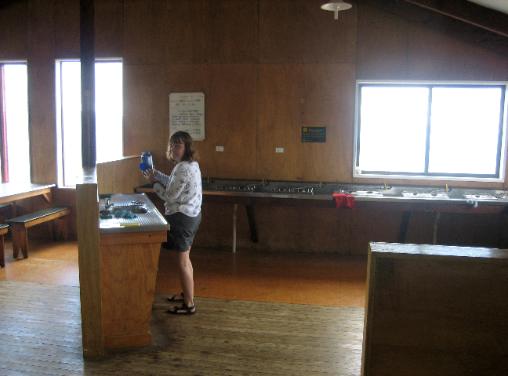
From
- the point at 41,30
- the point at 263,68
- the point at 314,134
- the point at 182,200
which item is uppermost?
the point at 41,30

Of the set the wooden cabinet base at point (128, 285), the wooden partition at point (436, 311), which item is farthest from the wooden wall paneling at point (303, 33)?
the wooden partition at point (436, 311)

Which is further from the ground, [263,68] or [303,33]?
[303,33]

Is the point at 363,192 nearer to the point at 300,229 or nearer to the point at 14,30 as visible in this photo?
the point at 300,229

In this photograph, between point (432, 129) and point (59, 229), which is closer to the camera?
point (432, 129)

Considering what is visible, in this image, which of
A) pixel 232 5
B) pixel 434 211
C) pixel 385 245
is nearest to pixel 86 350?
pixel 385 245

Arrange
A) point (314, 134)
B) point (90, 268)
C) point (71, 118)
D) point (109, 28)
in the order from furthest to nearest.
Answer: point (71, 118) < point (109, 28) < point (314, 134) < point (90, 268)

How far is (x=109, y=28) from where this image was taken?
20.2ft

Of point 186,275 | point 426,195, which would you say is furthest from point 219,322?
point 426,195

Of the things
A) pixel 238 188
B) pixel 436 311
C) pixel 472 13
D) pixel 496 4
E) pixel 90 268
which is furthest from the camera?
pixel 238 188

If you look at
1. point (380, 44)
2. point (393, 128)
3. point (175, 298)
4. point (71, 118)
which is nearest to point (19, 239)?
point (71, 118)

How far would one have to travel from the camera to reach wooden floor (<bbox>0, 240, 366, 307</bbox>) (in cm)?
447

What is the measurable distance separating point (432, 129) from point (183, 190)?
3.31m

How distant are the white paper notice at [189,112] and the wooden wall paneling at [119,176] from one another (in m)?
0.69

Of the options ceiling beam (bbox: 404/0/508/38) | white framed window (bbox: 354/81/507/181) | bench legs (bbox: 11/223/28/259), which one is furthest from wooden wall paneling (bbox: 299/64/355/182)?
bench legs (bbox: 11/223/28/259)
